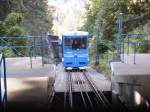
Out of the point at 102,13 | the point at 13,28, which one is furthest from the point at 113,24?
the point at 13,28

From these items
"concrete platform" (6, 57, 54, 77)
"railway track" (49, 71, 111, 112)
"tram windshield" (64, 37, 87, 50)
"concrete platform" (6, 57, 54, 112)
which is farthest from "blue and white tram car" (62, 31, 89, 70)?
"concrete platform" (6, 57, 54, 112)

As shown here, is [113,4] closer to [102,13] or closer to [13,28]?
[102,13]

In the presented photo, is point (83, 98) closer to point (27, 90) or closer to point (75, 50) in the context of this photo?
point (27, 90)

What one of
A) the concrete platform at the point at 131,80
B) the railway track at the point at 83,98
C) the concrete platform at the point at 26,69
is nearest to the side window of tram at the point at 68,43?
the railway track at the point at 83,98

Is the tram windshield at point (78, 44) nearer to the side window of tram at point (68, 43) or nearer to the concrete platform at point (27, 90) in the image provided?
the side window of tram at point (68, 43)

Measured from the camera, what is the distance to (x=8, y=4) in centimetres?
3362

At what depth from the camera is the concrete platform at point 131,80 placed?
15359 mm

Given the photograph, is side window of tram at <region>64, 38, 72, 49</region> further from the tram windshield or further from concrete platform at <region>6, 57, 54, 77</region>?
concrete platform at <region>6, 57, 54, 77</region>

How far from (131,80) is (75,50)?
55.8 ft

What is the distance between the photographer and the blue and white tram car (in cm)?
3209

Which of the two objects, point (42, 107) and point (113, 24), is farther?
point (113, 24)

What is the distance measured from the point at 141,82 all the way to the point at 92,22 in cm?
3504

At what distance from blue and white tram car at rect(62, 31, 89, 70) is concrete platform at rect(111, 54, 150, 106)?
13406 mm

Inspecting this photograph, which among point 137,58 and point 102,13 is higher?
point 102,13
